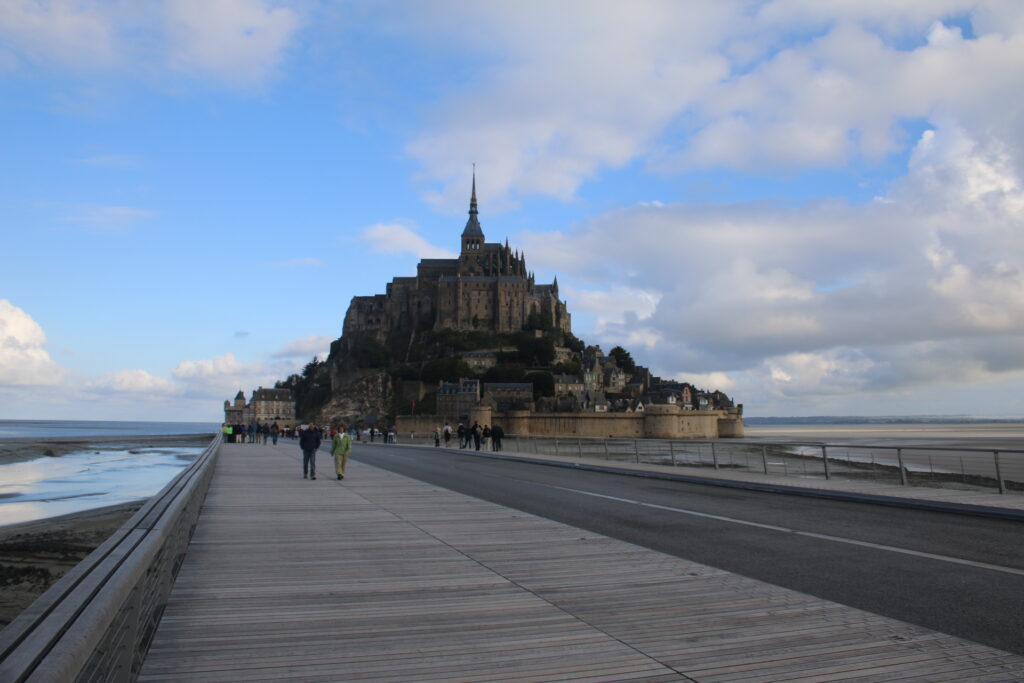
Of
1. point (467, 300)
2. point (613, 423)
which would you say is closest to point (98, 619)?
point (613, 423)

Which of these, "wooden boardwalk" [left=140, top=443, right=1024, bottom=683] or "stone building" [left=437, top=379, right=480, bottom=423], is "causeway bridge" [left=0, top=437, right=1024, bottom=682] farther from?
"stone building" [left=437, top=379, right=480, bottom=423]

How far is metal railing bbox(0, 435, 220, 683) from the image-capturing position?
2215 millimetres

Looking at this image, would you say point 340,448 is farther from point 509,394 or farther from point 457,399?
point 509,394

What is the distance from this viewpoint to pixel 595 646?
4.13 meters

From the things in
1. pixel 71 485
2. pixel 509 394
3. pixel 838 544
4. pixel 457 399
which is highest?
pixel 509 394

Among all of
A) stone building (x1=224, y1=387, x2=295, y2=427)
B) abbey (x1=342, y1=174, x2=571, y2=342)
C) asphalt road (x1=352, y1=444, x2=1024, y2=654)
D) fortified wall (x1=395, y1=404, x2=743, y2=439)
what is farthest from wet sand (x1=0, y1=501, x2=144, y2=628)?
stone building (x1=224, y1=387, x2=295, y2=427)

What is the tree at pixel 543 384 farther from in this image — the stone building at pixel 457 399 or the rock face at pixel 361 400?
the rock face at pixel 361 400

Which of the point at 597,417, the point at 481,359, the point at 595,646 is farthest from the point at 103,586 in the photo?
the point at 481,359

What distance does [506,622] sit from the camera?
4641 millimetres

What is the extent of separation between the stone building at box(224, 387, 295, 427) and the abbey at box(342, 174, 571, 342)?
15064 millimetres

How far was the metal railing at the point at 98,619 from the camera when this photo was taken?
2215 millimetres

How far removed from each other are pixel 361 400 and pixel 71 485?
8534 cm

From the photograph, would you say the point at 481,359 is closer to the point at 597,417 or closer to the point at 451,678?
the point at 597,417

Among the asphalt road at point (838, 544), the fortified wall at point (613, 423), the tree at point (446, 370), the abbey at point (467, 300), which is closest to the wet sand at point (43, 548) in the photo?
the asphalt road at point (838, 544)
